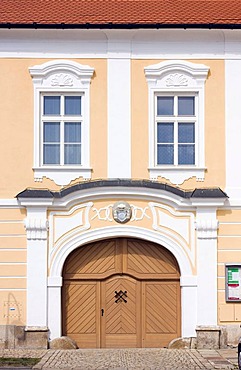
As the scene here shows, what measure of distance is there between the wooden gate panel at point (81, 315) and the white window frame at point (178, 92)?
10.5 ft

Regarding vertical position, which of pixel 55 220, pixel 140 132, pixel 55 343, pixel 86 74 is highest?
pixel 86 74

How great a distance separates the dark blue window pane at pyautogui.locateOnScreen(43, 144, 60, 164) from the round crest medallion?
175 cm

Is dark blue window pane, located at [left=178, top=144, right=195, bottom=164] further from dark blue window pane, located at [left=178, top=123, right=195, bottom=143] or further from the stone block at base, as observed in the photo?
the stone block at base

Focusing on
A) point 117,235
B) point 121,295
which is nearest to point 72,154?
point 117,235

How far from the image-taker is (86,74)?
2144 cm

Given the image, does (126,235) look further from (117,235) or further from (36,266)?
(36,266)

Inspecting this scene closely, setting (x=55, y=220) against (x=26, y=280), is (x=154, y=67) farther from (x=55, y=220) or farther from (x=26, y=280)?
(x=26, y=280)

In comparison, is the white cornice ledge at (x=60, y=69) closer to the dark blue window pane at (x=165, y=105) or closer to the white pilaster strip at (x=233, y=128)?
the dark blue window pane at (x=165, y=105)

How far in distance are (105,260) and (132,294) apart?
1.03 meters

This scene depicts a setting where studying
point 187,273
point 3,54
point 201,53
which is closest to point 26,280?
point 187,273

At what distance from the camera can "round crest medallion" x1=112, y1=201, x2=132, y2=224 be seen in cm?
2122

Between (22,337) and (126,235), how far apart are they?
3334 millimetres

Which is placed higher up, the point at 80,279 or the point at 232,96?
the point at 232,96

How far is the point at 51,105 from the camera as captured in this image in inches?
848
